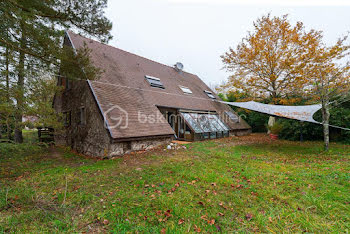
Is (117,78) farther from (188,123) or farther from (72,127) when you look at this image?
(188,123)

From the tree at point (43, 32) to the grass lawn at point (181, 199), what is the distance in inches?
96.4

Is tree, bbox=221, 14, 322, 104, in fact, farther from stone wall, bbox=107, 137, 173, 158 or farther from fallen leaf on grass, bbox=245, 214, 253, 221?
fallen leaf on grass, bbox=245, 214, 253, 221

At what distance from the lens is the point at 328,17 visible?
29.8 ft

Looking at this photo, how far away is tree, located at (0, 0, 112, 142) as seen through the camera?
408 cm

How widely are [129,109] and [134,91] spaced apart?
1.87m

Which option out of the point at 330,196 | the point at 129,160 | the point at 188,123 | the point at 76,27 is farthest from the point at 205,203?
the point at 188,123

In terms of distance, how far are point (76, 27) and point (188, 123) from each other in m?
7.38

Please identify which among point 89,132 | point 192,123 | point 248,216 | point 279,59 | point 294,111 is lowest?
point 248,216

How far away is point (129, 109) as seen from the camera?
7.47 meters

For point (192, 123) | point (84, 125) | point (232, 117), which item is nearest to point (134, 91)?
point (84, 125)

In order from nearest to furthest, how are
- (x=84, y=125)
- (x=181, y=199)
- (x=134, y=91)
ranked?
(x=181, y=199) → (x=84, y=125) → (x=134, y=91)

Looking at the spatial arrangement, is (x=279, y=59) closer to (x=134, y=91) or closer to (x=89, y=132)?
(x=134, y=91)

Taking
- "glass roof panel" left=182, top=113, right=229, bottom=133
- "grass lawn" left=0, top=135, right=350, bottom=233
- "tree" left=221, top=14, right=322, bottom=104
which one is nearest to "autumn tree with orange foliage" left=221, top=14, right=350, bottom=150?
"tree" left=221, top=14, right=322, bottom=104

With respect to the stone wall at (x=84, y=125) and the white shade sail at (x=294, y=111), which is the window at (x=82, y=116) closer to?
the stone wall at (x=84, y=125)
